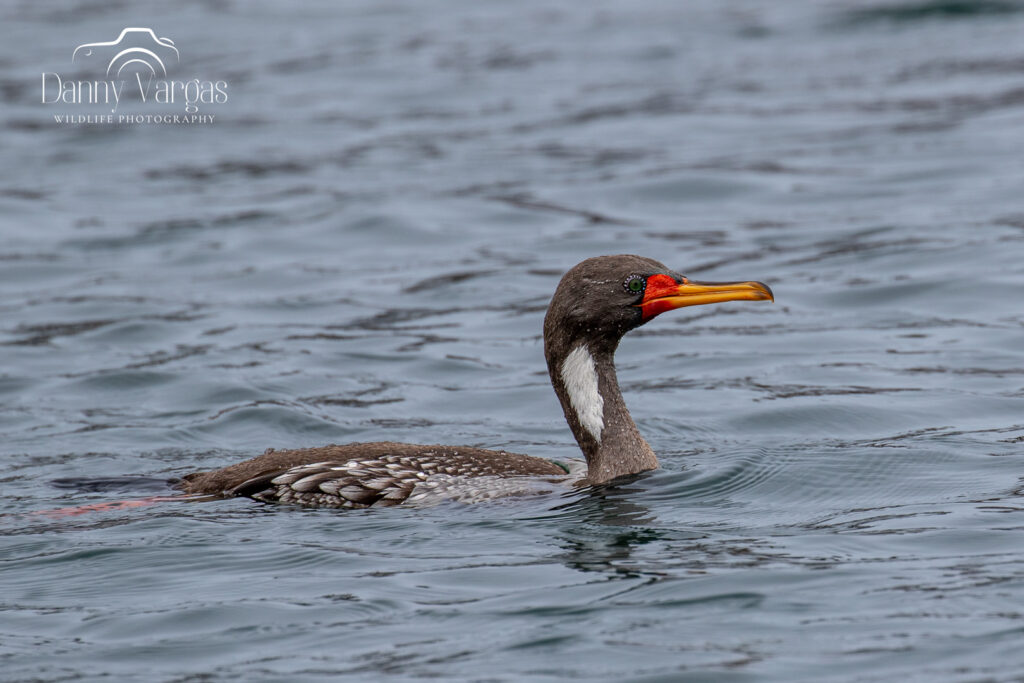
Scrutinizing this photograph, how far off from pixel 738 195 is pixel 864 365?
6.58 meters

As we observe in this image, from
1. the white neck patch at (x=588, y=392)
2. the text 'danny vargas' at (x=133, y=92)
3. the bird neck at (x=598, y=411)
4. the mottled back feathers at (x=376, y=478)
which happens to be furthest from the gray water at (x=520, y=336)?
the white neck patch at (x=588, y=392)

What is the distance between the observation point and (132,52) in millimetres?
29062

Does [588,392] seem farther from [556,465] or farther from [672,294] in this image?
[672,294]

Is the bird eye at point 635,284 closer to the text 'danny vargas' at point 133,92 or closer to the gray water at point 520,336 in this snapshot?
the gray water at point 520,336

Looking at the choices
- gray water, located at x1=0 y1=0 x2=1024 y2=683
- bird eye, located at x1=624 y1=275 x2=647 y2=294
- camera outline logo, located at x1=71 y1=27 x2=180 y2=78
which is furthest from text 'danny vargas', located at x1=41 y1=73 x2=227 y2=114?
bird eye, located at x1=624 y1=275 x2=647 y2=294

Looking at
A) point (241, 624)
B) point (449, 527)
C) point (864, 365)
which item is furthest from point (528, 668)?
point (864, 365)

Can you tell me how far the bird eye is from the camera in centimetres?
857

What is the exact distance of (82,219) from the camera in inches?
742

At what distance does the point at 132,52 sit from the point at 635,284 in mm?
22434

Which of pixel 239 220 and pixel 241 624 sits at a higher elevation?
pixel 239 220

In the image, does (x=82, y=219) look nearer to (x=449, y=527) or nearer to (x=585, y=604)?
(x=449, y=527)

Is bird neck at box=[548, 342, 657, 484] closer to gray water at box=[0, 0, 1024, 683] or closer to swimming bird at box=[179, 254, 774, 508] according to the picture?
swimming bird at box=[179, 254, 774, 508]

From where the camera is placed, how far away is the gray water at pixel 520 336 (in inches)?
269

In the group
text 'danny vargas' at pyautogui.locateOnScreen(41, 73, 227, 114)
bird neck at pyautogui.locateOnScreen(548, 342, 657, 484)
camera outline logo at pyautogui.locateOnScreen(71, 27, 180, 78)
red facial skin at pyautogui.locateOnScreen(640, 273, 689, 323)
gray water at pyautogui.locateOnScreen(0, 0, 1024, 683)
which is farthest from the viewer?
camera outline logo at pyautogui.locateOnScreen(71, 27, 180, 78)
